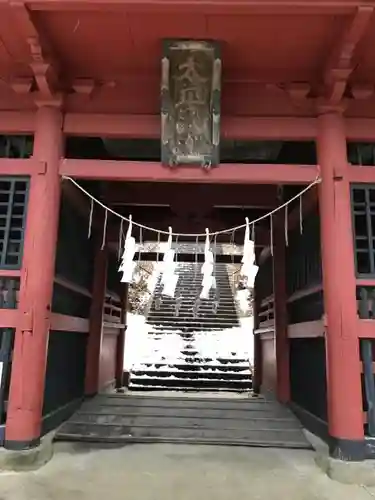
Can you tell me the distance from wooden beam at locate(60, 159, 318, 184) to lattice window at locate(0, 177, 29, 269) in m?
0.49

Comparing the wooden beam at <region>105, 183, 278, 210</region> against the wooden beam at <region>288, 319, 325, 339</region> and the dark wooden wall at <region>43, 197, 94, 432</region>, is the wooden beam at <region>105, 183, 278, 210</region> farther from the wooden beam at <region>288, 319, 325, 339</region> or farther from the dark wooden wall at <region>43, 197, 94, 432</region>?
the wooden beam at <region>288, 319, 325, 339</region>

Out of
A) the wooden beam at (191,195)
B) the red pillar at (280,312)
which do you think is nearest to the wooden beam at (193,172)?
the red pillar at (280,312)

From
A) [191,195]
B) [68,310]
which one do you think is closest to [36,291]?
[68,310]

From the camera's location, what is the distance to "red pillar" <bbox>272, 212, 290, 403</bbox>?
20.7 feet

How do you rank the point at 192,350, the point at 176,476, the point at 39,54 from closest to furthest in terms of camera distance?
the point at 176,476 < the point at 39,54 < the point at 192,350

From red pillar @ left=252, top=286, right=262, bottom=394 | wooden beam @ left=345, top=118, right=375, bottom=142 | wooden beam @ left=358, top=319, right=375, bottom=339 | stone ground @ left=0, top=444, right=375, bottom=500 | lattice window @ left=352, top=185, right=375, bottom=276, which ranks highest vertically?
wooden beam @ left=345, top=118, right=375, bottom=142

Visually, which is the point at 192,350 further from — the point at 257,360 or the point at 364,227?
the point at 364,227

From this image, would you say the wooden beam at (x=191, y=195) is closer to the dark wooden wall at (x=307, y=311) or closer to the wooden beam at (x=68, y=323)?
the dark wooden wall at (x=307, y=311)

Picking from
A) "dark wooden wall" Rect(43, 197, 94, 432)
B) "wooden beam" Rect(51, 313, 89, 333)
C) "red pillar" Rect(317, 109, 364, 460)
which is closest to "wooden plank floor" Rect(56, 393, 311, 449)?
"dark wooden wall" Rect(43, 197, 94, 432)

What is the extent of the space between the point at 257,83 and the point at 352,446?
3.56 metres

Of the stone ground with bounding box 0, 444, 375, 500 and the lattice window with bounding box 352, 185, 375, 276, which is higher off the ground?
the lattice window with bounding box 352, 185, 375, 276

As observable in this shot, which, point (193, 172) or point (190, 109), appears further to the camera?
point (193, 172)

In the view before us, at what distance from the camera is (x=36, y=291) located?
3.99m

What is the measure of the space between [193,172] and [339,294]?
180 cm
